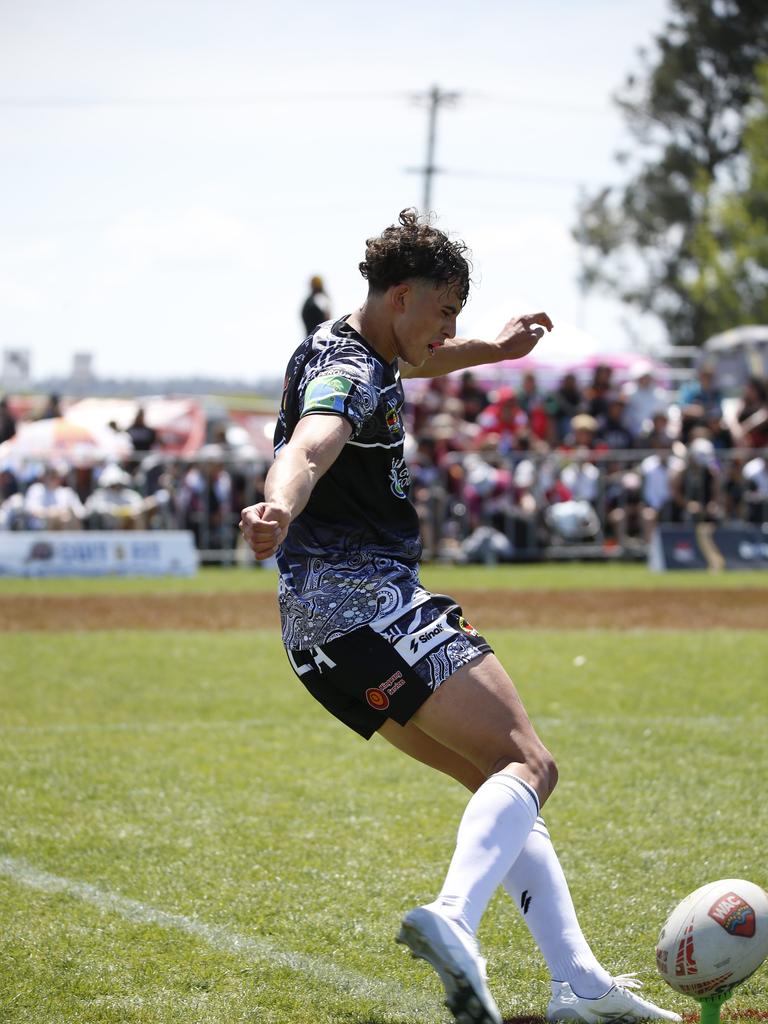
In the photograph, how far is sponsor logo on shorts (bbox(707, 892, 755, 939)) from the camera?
3590 mm

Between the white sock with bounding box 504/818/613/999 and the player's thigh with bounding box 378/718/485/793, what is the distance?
272mm

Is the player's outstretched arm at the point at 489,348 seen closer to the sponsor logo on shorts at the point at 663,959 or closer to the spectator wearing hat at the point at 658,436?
the sponsor logo on shorts at the point at 663,959

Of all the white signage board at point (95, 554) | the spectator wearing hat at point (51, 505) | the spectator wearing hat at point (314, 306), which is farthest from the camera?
the spectator wearing hat at point (51, 505)

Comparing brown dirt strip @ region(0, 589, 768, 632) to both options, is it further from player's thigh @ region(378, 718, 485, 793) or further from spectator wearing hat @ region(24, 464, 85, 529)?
player's thigh @ region(378, 718, 485, 793)

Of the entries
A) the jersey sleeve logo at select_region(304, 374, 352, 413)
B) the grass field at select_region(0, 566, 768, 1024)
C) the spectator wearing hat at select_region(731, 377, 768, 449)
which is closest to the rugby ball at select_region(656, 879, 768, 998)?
the grass field at select_region(0, 566, 768, 1024)

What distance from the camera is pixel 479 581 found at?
1616 centimetres

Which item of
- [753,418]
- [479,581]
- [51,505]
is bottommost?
[479,581]

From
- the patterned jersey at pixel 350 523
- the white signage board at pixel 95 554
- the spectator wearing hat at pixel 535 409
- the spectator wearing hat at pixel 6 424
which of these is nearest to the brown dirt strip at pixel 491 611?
the white signage board at pixel 95 554

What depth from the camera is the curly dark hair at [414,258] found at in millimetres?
3832

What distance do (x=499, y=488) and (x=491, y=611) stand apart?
5588mm

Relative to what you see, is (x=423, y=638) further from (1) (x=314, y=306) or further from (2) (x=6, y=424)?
(2) (x=6, y=424)

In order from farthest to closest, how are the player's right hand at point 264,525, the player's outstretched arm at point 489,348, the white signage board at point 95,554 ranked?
1. the white signage board at point 95,554
2. the player's outstretched arm at point 489,348
3. the player's right hand at point 264,525

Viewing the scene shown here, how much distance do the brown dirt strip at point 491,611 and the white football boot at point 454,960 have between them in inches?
341

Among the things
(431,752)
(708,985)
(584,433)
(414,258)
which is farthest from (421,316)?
(584,433)
